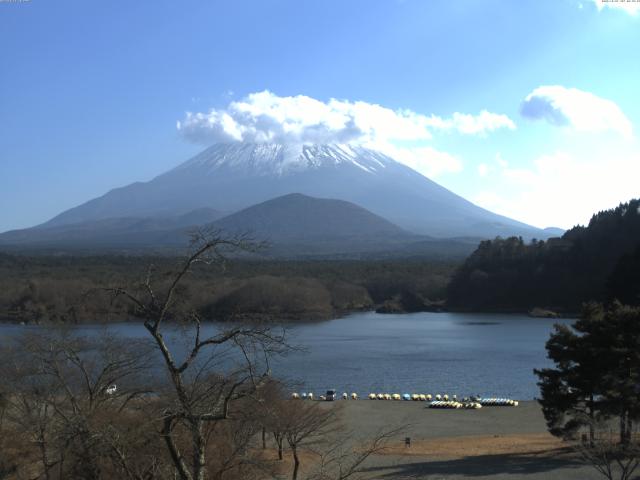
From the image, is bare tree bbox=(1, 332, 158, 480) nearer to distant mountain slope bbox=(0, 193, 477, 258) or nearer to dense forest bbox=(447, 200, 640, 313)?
dense forest bbox=(447, 200, 640, 313)

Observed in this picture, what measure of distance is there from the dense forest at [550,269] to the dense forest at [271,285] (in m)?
3.79

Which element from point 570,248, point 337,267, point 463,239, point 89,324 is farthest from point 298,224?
point 89,324

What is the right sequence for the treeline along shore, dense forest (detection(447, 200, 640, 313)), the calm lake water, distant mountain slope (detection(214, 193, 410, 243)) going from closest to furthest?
the calm lake water < the treeline along shore < dense forest (detection(447, 200, 640, 313)) < distant mountain slope (detection(214, 193, 410, 243))

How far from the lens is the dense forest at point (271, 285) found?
3969 centimetres

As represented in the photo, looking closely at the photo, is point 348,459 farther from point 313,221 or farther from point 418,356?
point 313,221

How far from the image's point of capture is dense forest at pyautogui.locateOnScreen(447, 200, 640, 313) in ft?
159

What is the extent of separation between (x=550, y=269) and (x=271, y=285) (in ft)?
64.2

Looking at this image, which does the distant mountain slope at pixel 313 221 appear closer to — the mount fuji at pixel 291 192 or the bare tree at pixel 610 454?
the mount fuji at pixel 291 192

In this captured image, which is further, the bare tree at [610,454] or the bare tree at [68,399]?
the bare tree at [610,454]

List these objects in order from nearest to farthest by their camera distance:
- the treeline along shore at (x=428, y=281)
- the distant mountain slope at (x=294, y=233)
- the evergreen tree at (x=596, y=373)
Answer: the evergreen tree at (x=596, y=373)
the treeline along shore at (x=428, y=281)
the distant mountain slope at (x=294, y=233)

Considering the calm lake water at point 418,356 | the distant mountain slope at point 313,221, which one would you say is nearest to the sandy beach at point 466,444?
the calm lake water at point 418,356

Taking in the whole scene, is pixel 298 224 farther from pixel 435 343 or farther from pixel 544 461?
pixel 544 461

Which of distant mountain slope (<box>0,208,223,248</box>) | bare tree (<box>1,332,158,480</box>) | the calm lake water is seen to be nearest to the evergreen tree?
the calm lake water

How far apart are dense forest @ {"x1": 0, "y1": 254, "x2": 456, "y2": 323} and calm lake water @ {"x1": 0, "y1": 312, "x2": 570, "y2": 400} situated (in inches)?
173
